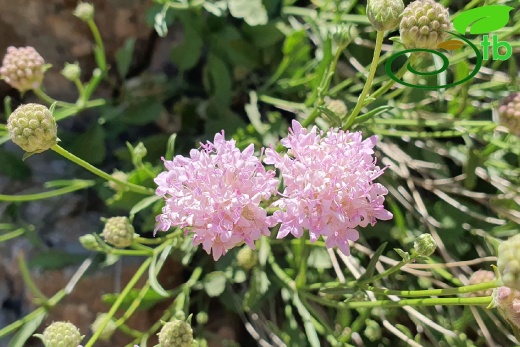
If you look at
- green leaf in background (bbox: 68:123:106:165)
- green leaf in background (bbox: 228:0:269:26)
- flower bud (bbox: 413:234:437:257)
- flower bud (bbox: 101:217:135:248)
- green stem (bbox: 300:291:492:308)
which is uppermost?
green leaf in background (bbox: 228:0:269:26)

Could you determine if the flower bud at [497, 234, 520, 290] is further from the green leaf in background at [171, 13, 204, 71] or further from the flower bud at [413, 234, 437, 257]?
the green leaf in background at [171, 13, 204, 71]

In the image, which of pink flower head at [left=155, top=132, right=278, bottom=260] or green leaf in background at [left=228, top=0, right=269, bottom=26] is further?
green leaf in background at [left=228, top=0, right=269, bottom=26]

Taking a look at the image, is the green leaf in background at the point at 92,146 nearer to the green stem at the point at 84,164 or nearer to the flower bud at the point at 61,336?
the green stem at the point at 84,164

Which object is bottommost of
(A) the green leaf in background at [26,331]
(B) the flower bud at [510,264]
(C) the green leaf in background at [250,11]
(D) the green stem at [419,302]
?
(A) the green leaf in background at [26,331]

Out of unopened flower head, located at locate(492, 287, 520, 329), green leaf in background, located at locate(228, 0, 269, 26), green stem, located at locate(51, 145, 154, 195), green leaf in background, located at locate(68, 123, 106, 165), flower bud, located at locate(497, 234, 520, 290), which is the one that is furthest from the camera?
green leaf in background, located at locate(68, 123, 106, 165)

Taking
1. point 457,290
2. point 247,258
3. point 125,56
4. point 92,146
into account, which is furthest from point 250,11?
point 457,290

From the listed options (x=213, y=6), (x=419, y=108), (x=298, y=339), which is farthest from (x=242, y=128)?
(x=298, y=339)

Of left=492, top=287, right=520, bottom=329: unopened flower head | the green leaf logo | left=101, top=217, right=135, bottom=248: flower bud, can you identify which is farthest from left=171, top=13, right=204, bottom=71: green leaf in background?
left=492, top=287, right=520, bottom=329: unopened flower head

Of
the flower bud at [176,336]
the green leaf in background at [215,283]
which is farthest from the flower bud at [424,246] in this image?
the green leaf in background at [215,283]
